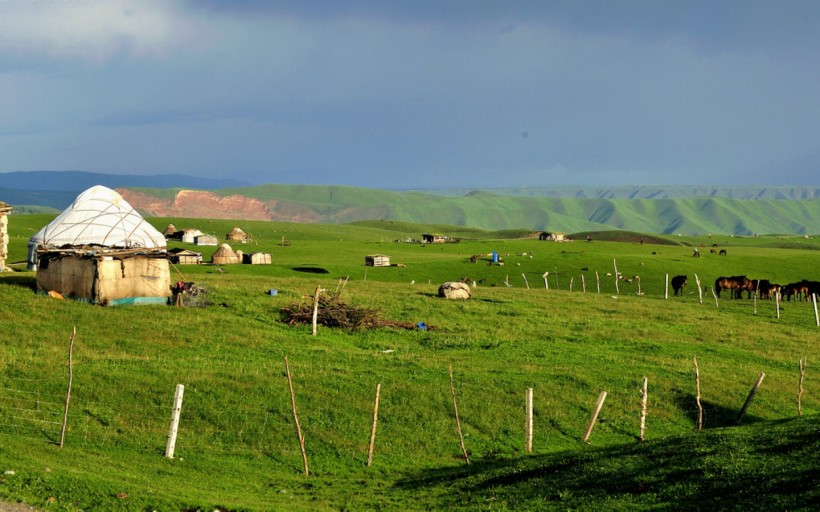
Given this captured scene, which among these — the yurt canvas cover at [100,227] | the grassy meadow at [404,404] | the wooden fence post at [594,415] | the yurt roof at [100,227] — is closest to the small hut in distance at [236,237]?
the yurt canvas cover at [100,227]

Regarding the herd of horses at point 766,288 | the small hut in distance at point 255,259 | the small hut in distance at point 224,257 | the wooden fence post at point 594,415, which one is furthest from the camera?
the small hut in distance at point 255,259

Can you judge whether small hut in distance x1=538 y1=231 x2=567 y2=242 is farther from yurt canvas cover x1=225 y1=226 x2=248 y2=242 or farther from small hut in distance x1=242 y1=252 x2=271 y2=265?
small hut in distance x1=242 y1=252 x2=271 y2=265

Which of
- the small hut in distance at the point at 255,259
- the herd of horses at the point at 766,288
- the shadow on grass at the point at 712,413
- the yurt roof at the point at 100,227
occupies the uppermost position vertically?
the yurt roof at the point at 100,227

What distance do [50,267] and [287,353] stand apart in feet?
52.2

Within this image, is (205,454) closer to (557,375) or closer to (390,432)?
(390,432)

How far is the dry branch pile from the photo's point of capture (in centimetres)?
4378

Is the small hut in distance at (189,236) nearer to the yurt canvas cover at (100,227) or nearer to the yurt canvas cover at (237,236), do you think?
the yurt canvas cover at (237,236)

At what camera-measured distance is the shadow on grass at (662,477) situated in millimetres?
16047

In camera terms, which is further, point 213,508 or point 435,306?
point 435,306

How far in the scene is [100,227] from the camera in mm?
58938

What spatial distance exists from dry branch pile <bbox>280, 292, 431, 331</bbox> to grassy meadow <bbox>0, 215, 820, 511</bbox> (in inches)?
42.1

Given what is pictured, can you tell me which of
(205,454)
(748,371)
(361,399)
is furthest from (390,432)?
(748,371)

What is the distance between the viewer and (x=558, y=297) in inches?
2410

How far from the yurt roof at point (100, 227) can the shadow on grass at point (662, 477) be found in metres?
41.9
